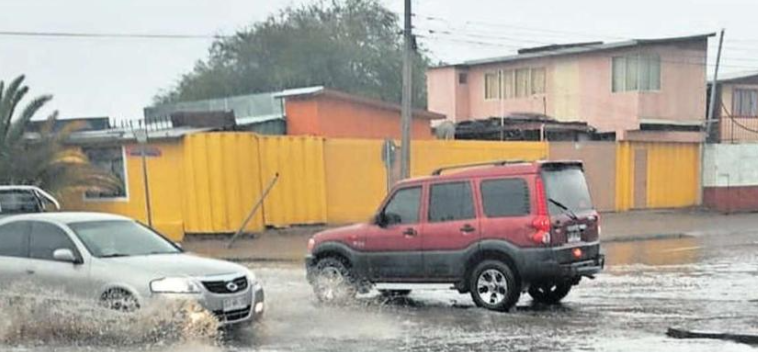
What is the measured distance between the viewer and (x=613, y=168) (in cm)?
3419

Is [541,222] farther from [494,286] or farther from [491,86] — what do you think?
[491,86]

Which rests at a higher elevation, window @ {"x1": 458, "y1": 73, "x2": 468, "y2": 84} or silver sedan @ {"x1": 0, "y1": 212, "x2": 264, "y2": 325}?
window @ {"x1": 458, "y1": 73, "x2": 468, "y2": 84}

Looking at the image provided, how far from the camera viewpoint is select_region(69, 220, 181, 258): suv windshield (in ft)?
37.8

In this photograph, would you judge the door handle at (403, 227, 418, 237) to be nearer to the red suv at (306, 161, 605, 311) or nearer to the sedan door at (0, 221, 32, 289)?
the red suv at (306, 161, 605, 311)

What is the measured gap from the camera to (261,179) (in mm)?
25734

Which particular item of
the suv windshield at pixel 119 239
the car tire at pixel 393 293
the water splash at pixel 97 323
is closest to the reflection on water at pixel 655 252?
the car tire at pixel 393 293

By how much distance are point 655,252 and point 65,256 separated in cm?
1505

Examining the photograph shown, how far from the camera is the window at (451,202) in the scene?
13.3 metres

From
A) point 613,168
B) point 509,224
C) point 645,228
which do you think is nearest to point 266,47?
point 613,168

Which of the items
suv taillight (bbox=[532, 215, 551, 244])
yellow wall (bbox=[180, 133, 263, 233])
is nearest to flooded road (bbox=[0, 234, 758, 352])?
suv taillight (bbox=[532, 215, 551, 244])

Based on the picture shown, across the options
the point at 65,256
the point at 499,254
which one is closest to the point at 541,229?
the point at 499,254

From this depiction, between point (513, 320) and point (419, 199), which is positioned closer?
point (513, 320)

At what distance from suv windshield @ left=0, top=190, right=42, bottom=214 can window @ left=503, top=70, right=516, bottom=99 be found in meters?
28.4

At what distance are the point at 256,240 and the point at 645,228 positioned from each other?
39.5ft
